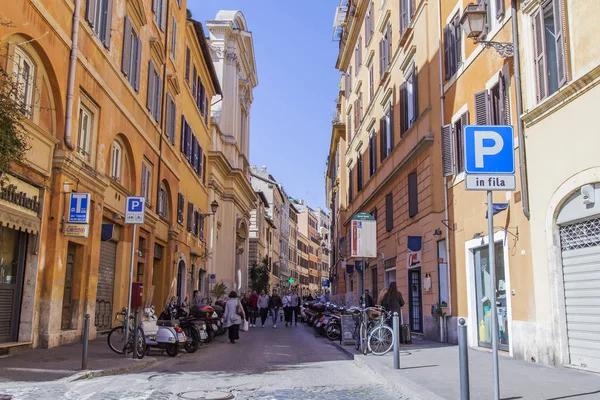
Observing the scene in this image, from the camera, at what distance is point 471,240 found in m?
15.1

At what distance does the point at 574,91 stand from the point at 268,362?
7606 millimetres

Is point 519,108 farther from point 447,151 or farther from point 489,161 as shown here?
point 489,161

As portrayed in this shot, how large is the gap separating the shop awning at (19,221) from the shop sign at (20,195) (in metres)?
0.16

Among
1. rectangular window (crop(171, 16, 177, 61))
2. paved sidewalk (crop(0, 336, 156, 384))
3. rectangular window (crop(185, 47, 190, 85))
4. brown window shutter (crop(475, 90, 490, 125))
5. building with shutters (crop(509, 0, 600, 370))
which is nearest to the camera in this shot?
paved sidewalk (crop(0, 336, 156, 384))

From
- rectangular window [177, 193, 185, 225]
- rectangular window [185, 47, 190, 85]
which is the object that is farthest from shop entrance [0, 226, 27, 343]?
rectangular window [185, 47, 190, 85]

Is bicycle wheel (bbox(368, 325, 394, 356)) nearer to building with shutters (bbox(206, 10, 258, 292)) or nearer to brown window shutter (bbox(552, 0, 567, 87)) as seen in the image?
brown window shutter (bbox(552, 0, 567, 87))

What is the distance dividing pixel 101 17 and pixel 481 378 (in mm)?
12922

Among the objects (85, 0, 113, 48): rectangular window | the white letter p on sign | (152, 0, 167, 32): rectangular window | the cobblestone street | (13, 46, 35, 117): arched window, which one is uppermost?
(152, 0, 167, 32): rectangular window

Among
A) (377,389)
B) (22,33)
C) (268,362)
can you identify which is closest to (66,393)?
(377,389)

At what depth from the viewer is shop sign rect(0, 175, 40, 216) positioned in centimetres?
1127

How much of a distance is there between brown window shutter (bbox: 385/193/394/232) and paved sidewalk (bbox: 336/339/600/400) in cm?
1068

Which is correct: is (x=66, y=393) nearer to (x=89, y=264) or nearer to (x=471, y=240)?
(x=89, y=264)

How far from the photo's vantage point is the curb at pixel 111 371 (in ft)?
30.7

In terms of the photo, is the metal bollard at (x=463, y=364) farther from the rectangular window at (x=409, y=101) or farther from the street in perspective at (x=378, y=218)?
the rectangular window at (x=409, y=101)
